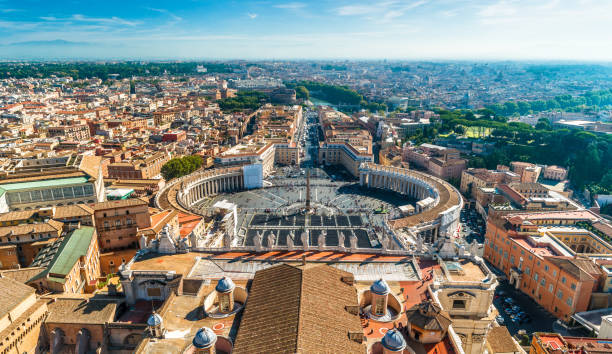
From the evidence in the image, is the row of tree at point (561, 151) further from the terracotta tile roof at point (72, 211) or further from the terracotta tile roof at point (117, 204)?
the terracotta tile roof at point (72, 211)

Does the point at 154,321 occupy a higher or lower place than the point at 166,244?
higher

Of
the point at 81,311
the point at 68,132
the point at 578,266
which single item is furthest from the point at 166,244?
the point at 68,132

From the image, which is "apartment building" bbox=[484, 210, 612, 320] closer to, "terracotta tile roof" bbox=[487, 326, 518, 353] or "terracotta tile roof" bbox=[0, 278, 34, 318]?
"terracotta tile roof" bbox=[487, 326, 518, 353]

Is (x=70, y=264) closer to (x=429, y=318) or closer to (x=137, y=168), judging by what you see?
(x=429, y=318)

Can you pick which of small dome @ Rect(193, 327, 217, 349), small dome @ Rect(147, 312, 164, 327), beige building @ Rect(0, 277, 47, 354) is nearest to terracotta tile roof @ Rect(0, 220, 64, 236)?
beige building @ Rect(0, 277, 47, 354)

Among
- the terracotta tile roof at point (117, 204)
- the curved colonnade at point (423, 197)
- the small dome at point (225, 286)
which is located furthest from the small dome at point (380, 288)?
the terracotta tile roof at point (117, 204)

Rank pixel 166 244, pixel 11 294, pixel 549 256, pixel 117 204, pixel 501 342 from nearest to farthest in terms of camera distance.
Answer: pixel 11 294, pixel 501 342, pixel 166 244, pixel 549 256, pixel 117 204

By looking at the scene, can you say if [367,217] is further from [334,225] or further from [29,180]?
[29,180]
